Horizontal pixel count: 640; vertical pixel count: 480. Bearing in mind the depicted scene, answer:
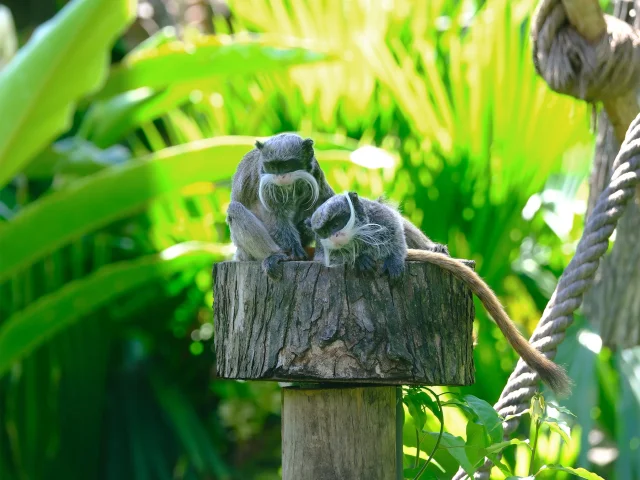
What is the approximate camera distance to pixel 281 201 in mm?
2396

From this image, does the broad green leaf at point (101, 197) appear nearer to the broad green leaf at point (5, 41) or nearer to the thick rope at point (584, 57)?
the broad green leaf at point (5, 41)

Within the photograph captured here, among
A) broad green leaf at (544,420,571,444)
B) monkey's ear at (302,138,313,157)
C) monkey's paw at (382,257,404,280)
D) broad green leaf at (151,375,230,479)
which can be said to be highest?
monkey's ear at (302,138,313,157)

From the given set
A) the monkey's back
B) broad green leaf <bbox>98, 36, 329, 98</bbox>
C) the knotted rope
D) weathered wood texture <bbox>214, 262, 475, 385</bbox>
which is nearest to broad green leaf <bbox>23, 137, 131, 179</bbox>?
broad green leaf <bbox>98, 36, 329, 98</bbox>

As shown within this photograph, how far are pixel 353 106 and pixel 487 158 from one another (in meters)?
1.03

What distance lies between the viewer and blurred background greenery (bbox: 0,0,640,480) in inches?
156

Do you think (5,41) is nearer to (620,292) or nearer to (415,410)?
(620,292)

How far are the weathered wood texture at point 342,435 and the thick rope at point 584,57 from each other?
3.46 feet

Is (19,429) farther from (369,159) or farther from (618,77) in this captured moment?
(618,77)

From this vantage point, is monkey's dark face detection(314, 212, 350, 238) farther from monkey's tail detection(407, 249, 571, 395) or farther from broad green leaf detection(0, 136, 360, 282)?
broad green leaf detection(0, 136, 360, 282)

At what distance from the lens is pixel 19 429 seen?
5297mm

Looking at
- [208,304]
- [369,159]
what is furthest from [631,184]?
[208,304]

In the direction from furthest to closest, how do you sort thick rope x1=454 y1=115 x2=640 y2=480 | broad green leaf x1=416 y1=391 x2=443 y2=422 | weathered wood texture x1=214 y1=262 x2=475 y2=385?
thick rope x1=454 y1=115 x2=640 y2=480, broad green leaf x1=416 y1=391 x2=443 y2=422, weathered wood texture x1=214 y1=262 x2=475 y2=385

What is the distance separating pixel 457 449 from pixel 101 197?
2884 millimetres

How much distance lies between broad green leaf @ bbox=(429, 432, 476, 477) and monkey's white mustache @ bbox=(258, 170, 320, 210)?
77 cm
